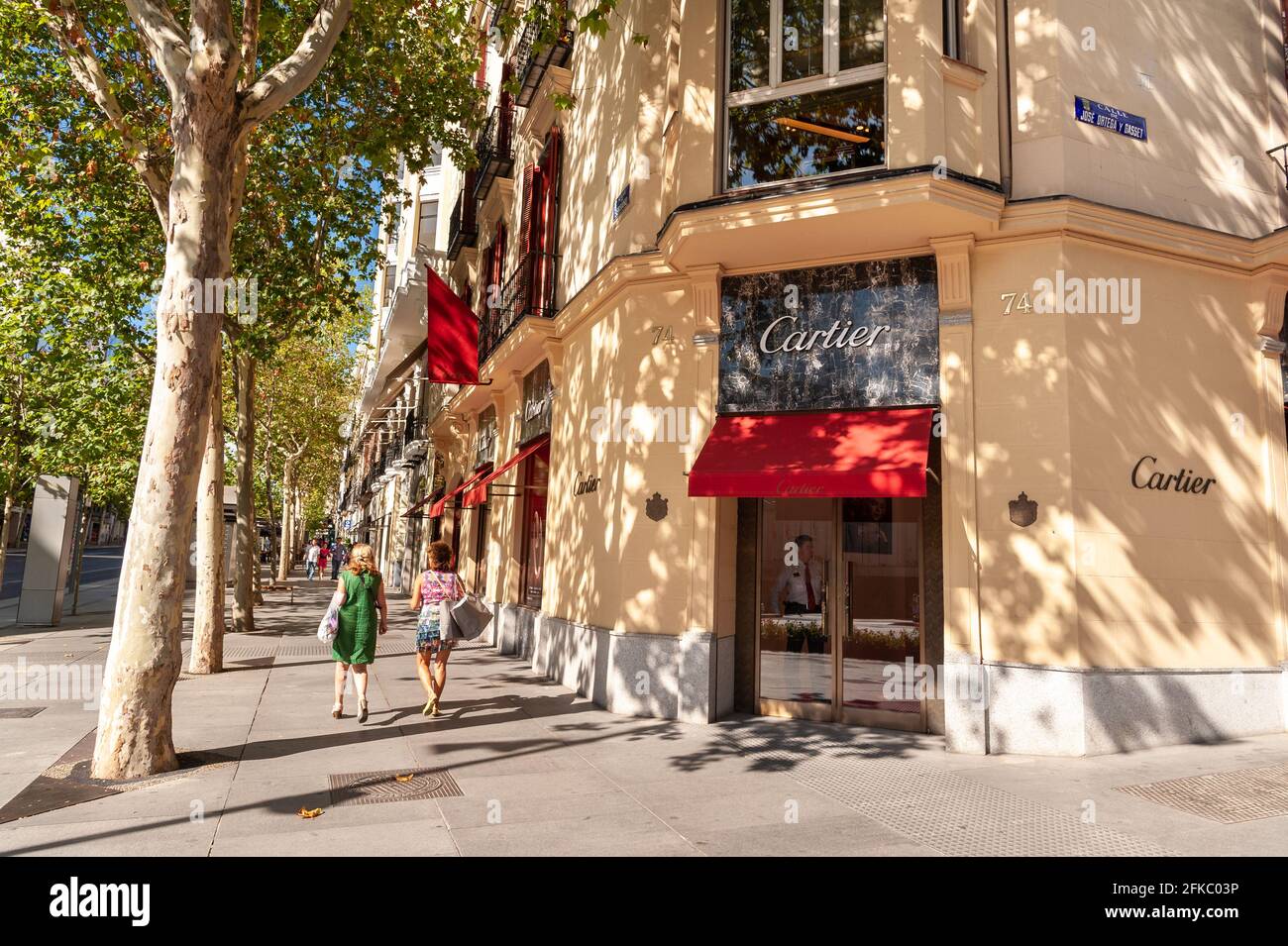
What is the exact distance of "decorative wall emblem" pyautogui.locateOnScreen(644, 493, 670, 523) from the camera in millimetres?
9344

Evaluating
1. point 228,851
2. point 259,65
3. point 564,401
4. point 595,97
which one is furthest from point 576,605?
point 259,65

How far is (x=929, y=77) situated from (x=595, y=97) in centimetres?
540

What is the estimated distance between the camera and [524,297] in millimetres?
14297

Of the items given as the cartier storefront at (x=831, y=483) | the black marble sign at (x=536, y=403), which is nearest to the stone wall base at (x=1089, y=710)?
the cartier storefront at (x=831, y=483)

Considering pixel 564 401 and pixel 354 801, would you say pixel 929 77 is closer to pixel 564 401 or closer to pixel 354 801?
pixel 564 401

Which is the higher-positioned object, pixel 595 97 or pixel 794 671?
pixel 595 97

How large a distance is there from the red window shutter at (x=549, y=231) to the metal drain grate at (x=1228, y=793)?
34.4 ft

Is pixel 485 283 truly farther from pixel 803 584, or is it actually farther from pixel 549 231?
pixel 803 584

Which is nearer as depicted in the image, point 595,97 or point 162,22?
point 162,22

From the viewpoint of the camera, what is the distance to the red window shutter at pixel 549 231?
13469 mm

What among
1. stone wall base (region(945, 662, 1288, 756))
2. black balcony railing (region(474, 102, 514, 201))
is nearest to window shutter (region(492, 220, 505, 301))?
black balcony railing (region(474, 102, 514, 201))

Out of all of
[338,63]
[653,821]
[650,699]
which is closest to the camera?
[653,821]

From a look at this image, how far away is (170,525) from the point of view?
248 inches

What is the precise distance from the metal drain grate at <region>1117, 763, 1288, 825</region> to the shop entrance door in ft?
7.96
